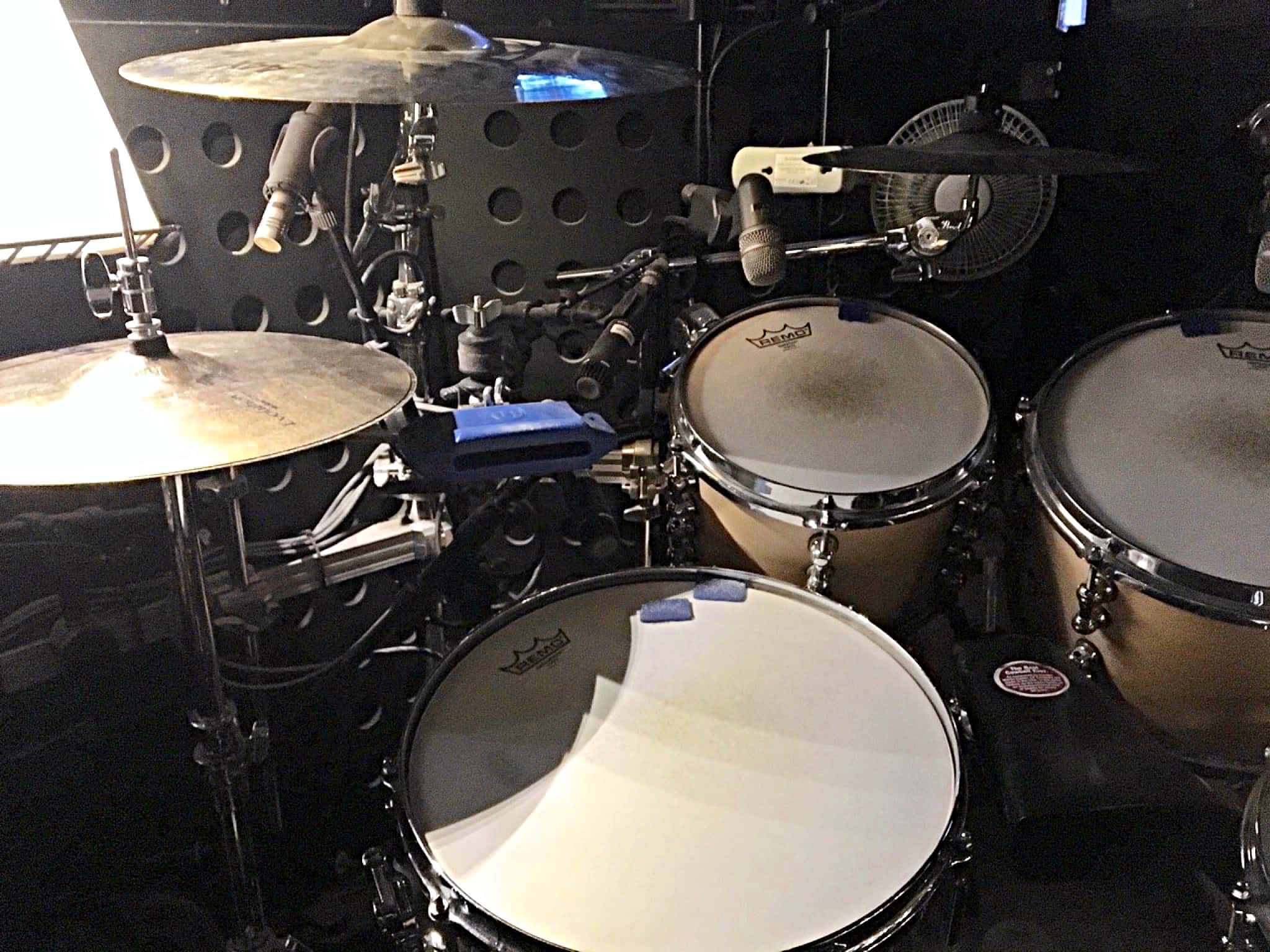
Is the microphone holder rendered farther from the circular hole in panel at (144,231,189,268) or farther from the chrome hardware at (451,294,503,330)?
the circular hole in panel at (144,231,189,268)

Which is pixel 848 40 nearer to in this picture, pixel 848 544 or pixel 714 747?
pixel 848 544

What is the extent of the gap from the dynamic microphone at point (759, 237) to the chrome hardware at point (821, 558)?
0.98 ft

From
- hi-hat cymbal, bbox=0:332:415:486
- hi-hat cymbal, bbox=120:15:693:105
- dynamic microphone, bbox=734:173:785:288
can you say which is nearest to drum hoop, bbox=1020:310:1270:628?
dynamic microphone, bbox=734:173:785:288

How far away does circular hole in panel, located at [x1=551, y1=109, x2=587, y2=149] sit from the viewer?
142cm

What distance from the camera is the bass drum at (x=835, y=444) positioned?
3.74 feet

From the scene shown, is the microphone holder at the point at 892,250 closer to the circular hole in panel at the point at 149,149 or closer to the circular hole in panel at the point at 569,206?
the circular hole in panel at the point at 569,206

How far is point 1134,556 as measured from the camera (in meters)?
1.05

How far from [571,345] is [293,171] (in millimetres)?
622

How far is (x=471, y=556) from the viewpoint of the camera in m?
1.28

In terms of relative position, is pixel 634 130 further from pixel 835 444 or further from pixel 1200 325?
pixel 1200 325

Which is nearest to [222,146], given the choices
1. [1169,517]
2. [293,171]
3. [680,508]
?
[293,171]

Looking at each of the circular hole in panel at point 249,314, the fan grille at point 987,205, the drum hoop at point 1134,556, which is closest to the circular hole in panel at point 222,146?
the circular hole in panel at point 249,314

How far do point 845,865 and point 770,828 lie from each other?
0.06m

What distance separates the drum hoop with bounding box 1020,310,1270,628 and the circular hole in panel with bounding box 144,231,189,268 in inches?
41.3
